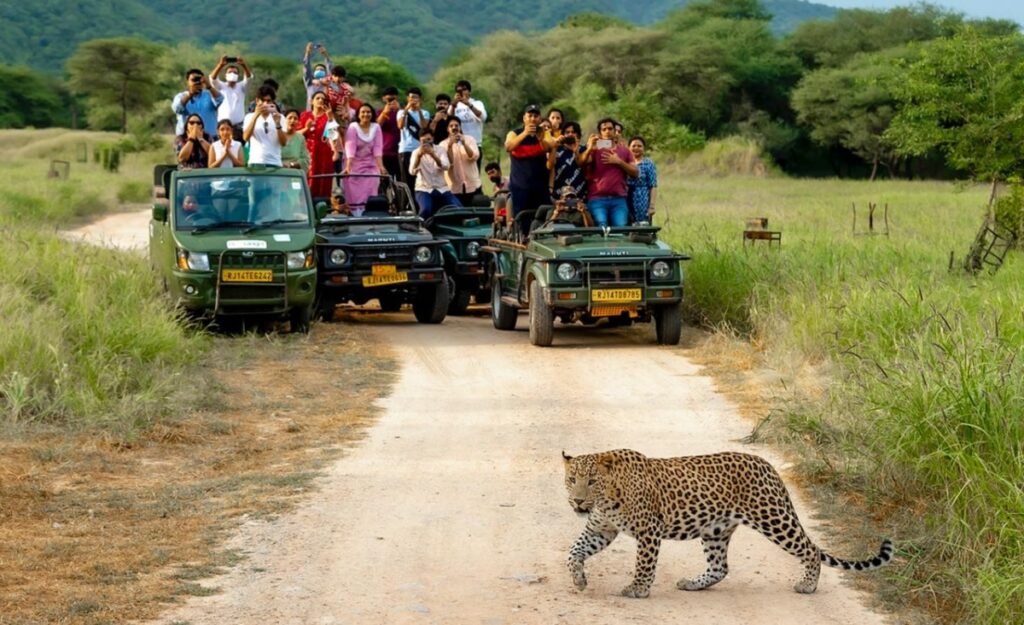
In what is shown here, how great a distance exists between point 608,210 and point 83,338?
6119 millimetres

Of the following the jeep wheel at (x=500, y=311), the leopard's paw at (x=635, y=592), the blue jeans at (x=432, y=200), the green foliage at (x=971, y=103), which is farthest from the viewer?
the green foliage at (x=971, y=103)

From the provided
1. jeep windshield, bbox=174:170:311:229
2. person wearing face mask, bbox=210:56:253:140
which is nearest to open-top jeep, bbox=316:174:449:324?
jeep windshield, bbox=174:170:311:229

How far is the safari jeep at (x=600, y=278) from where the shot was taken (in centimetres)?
1527

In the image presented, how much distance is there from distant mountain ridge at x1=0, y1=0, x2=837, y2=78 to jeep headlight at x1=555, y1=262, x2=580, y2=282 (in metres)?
118

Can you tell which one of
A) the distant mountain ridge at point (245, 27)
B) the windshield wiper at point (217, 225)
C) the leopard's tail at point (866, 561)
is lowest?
the leopard's tail at point (866, 561)

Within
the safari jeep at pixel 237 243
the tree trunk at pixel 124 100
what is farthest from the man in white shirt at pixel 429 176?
the tree trunk at pixel 124 100

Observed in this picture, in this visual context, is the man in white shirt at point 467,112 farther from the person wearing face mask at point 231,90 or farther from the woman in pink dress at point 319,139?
the person wearing face mask at point 231,90

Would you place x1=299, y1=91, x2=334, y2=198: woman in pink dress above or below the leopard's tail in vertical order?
above

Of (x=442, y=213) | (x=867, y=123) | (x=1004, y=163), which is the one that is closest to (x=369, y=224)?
(x=442, y=213)

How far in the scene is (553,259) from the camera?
15266 mm

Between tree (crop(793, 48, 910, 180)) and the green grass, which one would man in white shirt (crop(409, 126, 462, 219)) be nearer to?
the green grass

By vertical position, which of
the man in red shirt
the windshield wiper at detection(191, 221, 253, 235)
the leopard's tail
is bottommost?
the leopard's tail

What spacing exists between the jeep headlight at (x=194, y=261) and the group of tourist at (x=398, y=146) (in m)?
2.01

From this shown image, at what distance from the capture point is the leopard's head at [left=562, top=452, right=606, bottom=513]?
696cm
